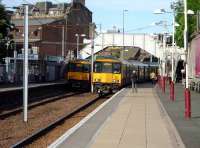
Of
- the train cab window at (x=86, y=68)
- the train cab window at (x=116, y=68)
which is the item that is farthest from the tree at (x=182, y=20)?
the train cab window at (x=116, y=68)

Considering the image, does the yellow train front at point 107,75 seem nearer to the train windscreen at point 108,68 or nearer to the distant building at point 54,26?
the train windscreen at point 108,68

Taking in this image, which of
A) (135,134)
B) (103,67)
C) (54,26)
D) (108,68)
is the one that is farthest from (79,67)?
(54,26)

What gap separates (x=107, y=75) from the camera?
160 ft

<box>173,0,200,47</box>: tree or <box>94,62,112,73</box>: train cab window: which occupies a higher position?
<box>173,0,200,47</box>: tree

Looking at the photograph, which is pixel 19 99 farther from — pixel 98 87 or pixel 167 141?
pixel 167 141

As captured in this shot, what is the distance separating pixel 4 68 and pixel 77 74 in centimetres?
1498

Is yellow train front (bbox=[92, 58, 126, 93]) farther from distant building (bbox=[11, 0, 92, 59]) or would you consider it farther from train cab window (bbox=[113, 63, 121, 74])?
distant building (bbox=[11, 0, 92, 59])

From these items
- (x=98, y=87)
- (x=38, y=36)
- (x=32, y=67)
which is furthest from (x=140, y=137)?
(x=38, y=36)

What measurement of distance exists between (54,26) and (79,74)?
71334 mm

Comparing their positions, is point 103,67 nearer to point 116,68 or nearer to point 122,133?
point 116,68

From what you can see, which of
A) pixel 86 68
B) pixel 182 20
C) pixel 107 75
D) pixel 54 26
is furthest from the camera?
pixel 54 26

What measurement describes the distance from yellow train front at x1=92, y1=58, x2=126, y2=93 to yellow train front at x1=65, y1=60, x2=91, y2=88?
600cm

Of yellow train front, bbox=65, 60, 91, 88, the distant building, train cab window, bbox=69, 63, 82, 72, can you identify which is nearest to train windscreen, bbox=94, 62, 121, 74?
yellow train front, bbox=65, 60, 91, 88

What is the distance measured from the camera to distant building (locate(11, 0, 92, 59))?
393ft
